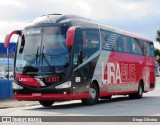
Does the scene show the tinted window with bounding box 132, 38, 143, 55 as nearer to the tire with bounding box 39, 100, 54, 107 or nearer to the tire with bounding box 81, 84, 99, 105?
the tire with bounding box 81, 84, 99, 105

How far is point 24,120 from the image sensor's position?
1297cm

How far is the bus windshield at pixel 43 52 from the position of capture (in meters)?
17.5

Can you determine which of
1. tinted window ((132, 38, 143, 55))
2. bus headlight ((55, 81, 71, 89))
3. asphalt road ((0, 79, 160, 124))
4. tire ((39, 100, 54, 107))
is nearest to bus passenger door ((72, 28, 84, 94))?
bus headlight ((55, 81, 71, 89))

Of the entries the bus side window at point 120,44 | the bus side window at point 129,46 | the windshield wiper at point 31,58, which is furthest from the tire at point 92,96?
the bus side window at point 129,46

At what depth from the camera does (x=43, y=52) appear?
17.7 metres

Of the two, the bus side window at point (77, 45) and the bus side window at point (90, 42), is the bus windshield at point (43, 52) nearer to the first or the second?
the bus side window at point (77, 45)

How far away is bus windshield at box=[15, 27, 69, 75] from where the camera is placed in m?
17.5

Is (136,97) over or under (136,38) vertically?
under

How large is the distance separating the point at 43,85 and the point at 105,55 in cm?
425

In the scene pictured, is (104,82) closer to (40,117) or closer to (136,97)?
(136,97)

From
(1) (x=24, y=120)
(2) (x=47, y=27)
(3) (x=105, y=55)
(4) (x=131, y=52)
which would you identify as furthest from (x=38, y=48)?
(4) (x=131, y=52)

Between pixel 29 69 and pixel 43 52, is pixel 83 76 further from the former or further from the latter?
pixel 29 69

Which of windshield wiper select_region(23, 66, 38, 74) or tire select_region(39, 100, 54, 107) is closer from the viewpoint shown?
windshield wiper select_region(23, 66, 38, 74)

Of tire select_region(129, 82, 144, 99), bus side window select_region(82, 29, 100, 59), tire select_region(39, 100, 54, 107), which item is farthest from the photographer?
tire select_region(129, 82, 144, 99)
